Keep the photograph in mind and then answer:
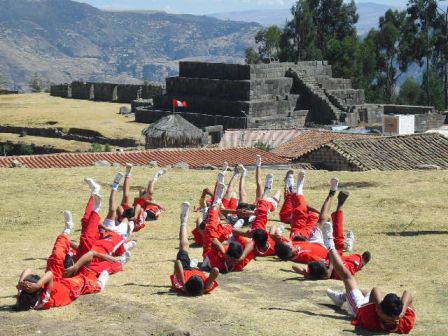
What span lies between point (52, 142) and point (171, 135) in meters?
13.6

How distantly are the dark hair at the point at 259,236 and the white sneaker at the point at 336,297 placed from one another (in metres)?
Answer: 2.47

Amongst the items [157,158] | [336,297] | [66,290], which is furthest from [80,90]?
[336,297]

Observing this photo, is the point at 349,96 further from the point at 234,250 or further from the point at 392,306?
the point at 392,306

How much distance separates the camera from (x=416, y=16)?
284 ft

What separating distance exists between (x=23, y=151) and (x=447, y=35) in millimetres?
44324

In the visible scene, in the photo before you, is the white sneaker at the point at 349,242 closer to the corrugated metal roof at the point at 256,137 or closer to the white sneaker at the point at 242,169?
the white sneaker at the point at 242,169

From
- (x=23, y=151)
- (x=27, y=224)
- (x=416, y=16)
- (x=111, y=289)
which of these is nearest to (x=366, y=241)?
(x=111, y=289)

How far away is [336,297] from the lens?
1359 centimetres

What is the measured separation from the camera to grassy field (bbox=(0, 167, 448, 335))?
12617 mm

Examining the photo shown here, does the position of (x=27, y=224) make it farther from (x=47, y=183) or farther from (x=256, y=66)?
(x=256, y=66)

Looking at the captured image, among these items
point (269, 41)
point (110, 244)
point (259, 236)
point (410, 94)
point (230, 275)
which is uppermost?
point (269, 41)

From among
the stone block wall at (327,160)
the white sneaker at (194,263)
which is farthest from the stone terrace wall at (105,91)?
the white sneaker at (194,263)

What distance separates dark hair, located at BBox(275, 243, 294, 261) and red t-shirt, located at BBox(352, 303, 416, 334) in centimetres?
359

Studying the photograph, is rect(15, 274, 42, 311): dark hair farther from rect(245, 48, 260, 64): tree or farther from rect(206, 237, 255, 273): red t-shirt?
rect(245, 48, 260, 64): tree
